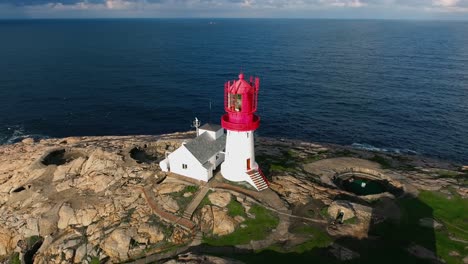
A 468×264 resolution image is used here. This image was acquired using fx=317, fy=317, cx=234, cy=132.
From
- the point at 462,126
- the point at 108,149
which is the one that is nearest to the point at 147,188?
the point at 108,149

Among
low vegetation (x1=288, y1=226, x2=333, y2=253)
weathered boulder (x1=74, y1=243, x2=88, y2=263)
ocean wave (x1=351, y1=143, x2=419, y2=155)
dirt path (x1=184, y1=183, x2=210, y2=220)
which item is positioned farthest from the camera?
ocean wave (x1=351, y1=143, x2=419, y2=155)

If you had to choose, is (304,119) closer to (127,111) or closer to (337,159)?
(337,159)

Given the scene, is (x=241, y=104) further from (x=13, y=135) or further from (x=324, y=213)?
(x=13, y=135)

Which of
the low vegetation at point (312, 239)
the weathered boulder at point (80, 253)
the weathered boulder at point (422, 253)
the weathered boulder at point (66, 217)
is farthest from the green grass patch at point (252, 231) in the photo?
the weathered boulder at point (66, 217)

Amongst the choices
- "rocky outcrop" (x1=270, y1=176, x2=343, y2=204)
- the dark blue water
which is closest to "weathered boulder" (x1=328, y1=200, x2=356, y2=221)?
"rocky outcrop" (x1=270, y1=176, x2=343, y2=204)

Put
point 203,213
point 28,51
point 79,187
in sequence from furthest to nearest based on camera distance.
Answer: point 28,51 → point 79,187 → point 203,213

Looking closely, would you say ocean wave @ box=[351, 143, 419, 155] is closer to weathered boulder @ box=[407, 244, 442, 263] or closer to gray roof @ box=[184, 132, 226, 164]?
gray roof @ box=[184, 132, 226, 164]
